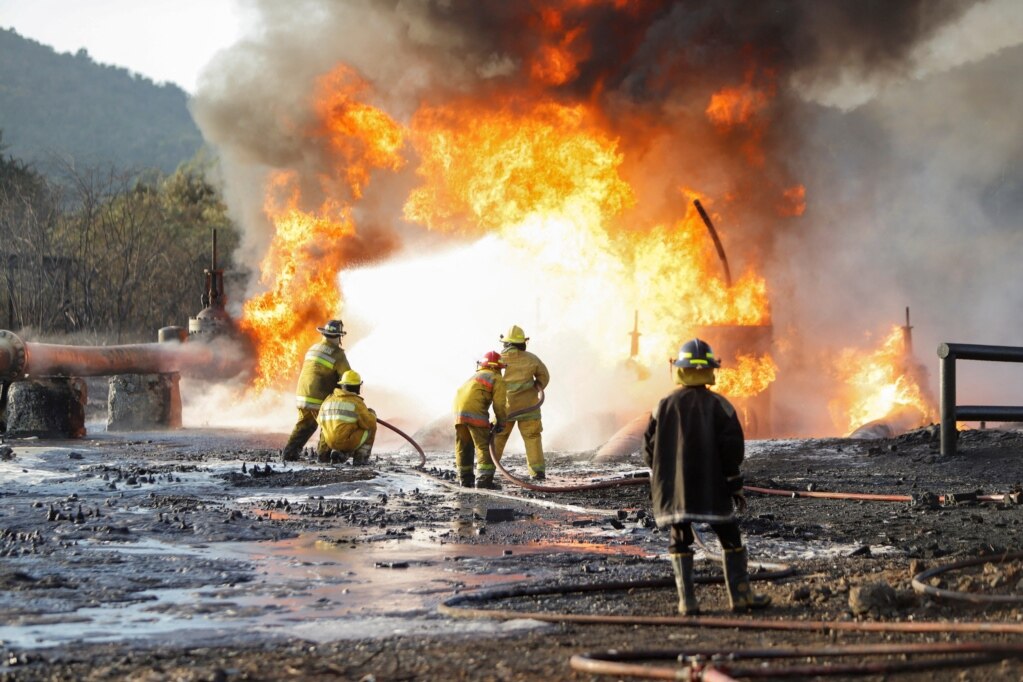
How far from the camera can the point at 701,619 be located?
570 centimetres

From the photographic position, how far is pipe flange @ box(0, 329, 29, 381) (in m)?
17.9

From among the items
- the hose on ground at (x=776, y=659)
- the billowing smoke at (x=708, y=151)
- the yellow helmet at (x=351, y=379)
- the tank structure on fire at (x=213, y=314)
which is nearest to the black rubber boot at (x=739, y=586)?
the hose on ground at (x=776, y=659)

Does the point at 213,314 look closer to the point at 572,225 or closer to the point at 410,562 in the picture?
the point at 572,225

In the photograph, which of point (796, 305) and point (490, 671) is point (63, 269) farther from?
point (490, 671)

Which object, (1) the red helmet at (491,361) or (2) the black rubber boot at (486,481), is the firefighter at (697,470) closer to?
A: (2) the black rubber boot at (486,481)

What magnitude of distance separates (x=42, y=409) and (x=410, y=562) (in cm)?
1270

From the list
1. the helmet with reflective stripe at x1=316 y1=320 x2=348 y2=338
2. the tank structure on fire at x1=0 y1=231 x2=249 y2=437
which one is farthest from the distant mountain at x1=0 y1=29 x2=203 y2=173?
the helmet with reflective stripe at x1=316 y1=320 x2=348 y2=338

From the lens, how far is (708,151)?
2273cm

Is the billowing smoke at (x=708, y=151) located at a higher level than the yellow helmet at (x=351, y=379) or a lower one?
higher

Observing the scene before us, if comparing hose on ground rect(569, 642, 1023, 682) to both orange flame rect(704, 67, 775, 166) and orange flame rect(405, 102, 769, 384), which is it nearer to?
orange flame rect(405, 102, 769, 384)

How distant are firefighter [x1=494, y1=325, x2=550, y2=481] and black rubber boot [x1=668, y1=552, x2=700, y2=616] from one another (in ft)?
23.5

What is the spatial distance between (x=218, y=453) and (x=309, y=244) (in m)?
12.2

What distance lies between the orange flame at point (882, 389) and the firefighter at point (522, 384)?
862 centimetres

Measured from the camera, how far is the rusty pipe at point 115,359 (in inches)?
717
